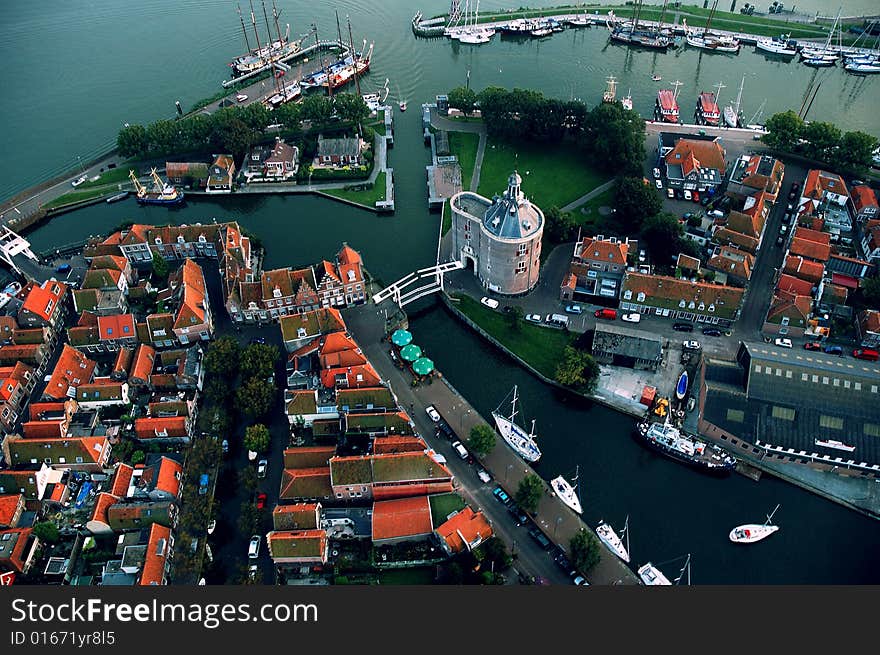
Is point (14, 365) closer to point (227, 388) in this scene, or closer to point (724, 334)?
point (227, 388)

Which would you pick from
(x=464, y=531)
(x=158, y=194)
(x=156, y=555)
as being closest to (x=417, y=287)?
(x=464, y=531)

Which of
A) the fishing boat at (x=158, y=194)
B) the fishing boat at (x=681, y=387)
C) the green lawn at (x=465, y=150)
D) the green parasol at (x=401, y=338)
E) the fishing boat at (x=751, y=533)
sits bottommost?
the fishing boat at (x=751, y=533)

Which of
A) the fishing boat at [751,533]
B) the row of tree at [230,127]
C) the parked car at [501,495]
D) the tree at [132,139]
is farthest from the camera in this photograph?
the row of tree at [230,127]

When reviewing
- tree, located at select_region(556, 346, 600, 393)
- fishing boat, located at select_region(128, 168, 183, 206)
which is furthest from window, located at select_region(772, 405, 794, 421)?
fishing boat, located at select_region(128, 168, 183, 206)

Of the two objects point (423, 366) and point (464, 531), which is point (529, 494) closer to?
point (464, 531)

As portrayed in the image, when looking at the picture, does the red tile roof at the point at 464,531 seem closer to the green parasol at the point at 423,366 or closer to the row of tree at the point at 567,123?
the green parasol at the point at 423,366

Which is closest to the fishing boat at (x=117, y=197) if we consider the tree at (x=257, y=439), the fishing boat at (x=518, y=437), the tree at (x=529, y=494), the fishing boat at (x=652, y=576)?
the tree at (x=257, y=439)
